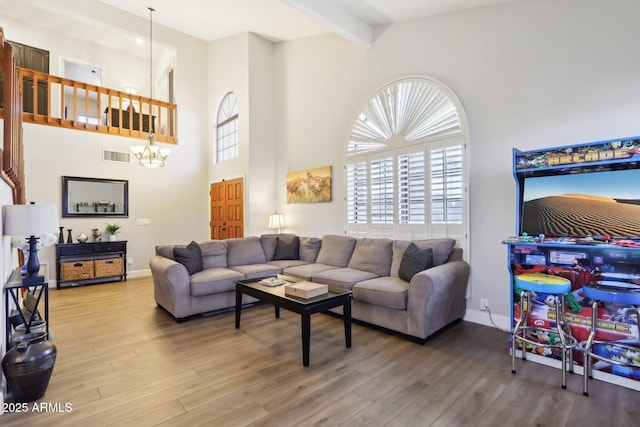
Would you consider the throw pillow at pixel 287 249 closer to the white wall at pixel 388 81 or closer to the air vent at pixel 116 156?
the white wall at pixel 388 81

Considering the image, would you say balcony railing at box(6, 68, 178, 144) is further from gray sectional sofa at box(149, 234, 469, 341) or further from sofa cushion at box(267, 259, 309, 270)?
sofa cushion at box(267, 259, 309, 270)

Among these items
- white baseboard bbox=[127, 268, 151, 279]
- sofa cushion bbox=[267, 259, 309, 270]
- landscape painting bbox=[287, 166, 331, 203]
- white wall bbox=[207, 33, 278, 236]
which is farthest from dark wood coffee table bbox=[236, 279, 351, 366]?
white baseboard bbox=[127, 268, 151, 279]

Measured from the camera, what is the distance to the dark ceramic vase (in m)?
2.05

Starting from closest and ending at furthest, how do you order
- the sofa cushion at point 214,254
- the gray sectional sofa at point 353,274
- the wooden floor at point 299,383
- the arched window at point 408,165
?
the wooden floor at point 299,383 → the gray sectional sofa at point 353,274 → the arched window at point 408,165 → the sofa cushion at point 214,254

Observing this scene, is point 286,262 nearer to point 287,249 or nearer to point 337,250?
point 287,249

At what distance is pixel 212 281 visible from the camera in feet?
12.8

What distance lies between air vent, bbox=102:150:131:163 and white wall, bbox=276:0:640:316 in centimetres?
471

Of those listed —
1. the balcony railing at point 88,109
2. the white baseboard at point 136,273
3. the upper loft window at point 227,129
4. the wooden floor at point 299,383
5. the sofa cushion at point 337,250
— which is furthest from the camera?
→ the upper loft window at point 227,129

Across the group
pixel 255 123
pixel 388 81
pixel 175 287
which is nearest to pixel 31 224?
pixel 175 287

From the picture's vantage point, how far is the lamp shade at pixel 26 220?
2.23 m

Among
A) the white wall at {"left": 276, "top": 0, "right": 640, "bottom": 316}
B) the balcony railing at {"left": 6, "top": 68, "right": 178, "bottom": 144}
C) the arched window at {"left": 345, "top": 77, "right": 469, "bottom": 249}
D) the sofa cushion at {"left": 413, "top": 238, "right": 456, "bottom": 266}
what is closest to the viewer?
the white wall at {"left": 276, "top": 0, "right": 640, "bottom": 316}

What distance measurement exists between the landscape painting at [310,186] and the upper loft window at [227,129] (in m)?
1.54

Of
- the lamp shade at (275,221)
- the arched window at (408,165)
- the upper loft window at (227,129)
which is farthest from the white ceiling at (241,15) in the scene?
the lamp shade at (275,221)

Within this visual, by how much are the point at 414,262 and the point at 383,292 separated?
0.50m
